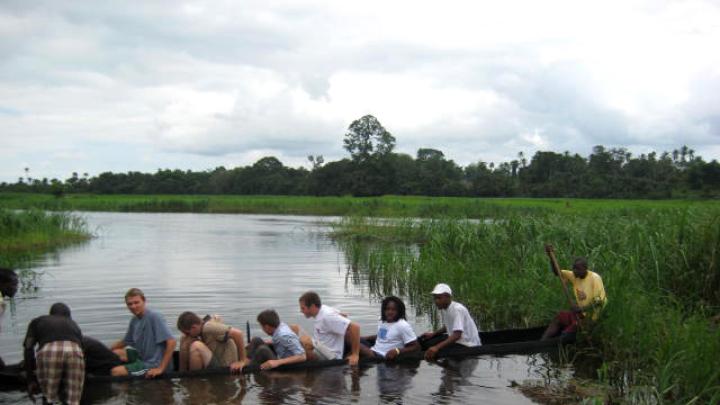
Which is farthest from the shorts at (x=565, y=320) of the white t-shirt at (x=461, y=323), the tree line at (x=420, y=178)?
the tree line at (x=420, y=178)

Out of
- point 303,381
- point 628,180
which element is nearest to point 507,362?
point 303,381

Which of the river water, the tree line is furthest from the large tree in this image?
the river water

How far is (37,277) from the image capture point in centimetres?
1845

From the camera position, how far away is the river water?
8.38m

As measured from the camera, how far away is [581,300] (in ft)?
33.0

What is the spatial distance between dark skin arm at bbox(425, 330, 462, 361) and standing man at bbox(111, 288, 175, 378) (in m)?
3.51

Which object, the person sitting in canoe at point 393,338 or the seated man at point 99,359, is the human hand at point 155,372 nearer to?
the seated man at point 99,359

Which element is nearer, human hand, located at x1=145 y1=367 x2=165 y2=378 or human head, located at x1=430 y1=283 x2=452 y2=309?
human hand, located at x1=145 y1=367 x2=165 y2=378

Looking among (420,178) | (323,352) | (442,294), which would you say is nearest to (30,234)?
(323,352)

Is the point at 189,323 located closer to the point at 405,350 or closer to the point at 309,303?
the point at 309,303

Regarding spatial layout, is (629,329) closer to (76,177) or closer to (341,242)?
(341,242)

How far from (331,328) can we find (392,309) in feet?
2.90

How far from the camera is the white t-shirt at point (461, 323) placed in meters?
9.69

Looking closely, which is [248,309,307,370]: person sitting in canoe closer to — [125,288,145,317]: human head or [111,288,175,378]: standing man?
[111,288,175,378]: standing man
